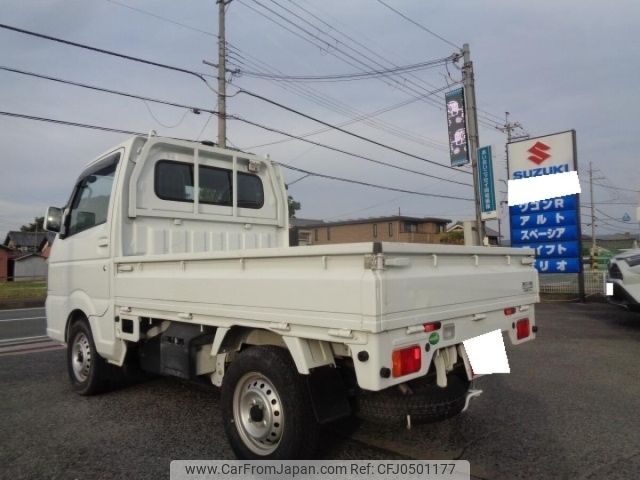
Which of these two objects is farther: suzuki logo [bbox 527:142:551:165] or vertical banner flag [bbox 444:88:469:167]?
vertical banner flag [bbox 444:88:469:167]

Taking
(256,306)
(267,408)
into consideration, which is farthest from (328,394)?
(256,306)

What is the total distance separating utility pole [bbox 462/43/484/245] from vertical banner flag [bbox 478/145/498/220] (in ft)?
0.65

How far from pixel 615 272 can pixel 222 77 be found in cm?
1410

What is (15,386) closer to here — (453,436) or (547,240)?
(453,436)

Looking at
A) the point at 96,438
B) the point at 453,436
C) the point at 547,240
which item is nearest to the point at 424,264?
the point at 453,436

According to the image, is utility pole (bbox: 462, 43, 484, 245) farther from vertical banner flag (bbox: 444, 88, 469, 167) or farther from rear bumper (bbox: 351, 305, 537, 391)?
rear bumper (bbox: 351, 305, 537, 391)

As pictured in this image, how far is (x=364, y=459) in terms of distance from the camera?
11.5 ft

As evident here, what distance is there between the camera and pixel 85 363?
203 inches

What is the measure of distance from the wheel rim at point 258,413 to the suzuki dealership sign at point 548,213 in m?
11.8

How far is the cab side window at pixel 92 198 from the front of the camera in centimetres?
495

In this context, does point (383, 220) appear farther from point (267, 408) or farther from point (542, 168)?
point (267, 408)

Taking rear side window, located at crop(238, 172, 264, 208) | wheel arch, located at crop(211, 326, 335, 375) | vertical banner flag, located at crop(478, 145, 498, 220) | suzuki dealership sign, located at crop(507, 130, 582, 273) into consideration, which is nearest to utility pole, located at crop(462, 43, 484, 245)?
vertical banner flag, located at crop(478, 145, 498, 220)

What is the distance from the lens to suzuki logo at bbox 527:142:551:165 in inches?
540

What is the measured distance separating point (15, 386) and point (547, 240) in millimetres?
12637
